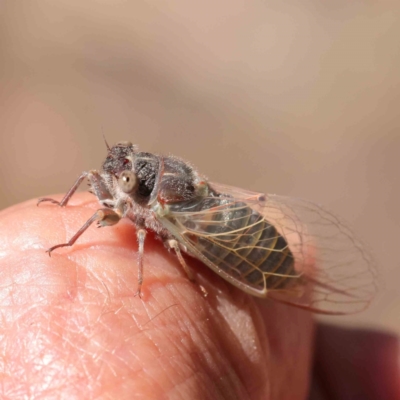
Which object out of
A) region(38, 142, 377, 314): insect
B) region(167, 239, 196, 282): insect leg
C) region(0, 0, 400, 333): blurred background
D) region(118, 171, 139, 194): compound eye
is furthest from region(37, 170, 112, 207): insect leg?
region(0, 0, 400, 333): blurred background

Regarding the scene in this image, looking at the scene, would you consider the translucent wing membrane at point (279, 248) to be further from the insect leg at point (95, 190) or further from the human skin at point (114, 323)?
the insect leg at point (95, 190)

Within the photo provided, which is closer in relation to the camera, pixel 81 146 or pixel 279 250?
pixel 279 250

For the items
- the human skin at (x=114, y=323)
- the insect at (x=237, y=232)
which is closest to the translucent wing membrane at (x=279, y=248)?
the insect at (x=237, y=232)

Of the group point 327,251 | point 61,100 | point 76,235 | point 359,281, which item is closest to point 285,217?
point 327,251

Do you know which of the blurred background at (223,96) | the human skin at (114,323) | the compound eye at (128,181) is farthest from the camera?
the blurred background at (223,96)

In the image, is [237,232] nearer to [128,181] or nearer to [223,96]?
[128,181]

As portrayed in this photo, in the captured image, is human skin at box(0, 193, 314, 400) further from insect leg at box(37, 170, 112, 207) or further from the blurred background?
the blurred background

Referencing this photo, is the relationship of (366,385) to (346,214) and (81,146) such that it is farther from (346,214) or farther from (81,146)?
(81,146)
